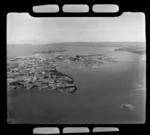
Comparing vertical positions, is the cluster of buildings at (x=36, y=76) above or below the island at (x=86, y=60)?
below

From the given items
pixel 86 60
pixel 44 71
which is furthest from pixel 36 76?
pixel 86 60

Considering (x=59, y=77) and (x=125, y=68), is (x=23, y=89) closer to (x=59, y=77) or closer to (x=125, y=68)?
(x=59, y=77)

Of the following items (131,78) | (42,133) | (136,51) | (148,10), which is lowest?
(42,133)

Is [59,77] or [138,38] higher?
[138,38]

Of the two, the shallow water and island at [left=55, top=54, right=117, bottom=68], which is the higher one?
island at [left=55, top=54, right=117, bottom=68]
